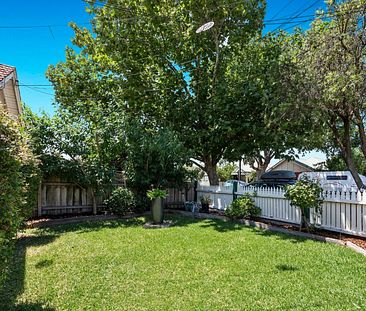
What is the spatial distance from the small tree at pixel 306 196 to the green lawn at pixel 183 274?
2.56ft

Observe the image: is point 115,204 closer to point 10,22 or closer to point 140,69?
point 140,69

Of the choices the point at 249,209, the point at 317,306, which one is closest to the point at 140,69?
the point at 249,209

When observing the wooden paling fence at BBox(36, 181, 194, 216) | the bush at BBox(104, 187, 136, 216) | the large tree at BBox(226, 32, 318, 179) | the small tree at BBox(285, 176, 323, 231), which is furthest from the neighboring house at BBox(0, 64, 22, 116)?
the small tree at BBox(285, 176, 323, 231)

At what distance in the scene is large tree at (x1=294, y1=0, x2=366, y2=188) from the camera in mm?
6055

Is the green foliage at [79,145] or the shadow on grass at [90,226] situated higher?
the green foliage at [79,145]

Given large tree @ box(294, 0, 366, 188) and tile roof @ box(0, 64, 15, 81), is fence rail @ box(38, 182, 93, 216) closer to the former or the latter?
tile roof @ box(0, 64, 15, 81)

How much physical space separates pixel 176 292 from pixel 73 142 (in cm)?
676

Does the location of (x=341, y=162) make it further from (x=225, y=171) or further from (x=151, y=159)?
(x=151, y=159)

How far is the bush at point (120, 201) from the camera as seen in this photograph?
374 inches

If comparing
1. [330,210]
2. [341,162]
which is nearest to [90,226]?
[330,210]

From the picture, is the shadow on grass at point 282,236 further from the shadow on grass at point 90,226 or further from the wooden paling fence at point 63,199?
the wooden paling fence at point 63,199

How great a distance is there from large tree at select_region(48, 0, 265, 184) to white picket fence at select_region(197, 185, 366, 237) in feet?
10.5

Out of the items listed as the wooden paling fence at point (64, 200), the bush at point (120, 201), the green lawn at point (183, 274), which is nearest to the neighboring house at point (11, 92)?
the wooden paling fence at point (64, 200)

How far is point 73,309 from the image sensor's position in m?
3.34
